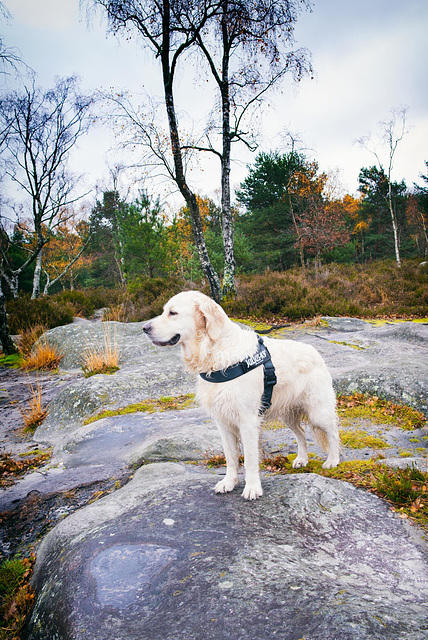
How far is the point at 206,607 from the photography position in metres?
1.25

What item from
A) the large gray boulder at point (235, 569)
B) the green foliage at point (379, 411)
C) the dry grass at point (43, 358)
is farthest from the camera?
the dry grass at point (43, 358)

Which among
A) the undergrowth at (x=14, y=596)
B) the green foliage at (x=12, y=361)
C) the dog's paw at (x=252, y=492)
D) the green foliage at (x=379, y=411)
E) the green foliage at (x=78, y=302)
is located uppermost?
the green foliage at (x=78, y=302)

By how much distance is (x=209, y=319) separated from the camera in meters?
2.52

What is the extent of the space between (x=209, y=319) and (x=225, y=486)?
120cm

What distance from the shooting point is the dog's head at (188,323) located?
8.30 feet

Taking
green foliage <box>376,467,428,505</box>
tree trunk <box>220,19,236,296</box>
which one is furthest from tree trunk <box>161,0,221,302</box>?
green foliage <box>376,467,428,505</box>

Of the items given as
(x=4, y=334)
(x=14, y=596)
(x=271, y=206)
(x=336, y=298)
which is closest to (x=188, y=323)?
(x=14, y=596)

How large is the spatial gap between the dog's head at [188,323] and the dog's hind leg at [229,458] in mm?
714

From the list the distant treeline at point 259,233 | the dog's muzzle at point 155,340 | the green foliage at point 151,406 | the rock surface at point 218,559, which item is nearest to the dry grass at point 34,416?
the green foliage at point 151,406

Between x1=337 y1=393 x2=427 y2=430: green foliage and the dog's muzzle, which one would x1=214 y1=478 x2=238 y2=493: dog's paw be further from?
x1=337 y1=393 x2=427 y2=430: green foliage

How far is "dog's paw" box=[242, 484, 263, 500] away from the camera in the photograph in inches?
86.8

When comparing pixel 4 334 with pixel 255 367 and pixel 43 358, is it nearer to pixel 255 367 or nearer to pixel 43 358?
pixel 43 358

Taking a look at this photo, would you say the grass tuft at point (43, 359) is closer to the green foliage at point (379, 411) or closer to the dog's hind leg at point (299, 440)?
the green foliage at point (379, 411)

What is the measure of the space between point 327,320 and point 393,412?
5984mm
